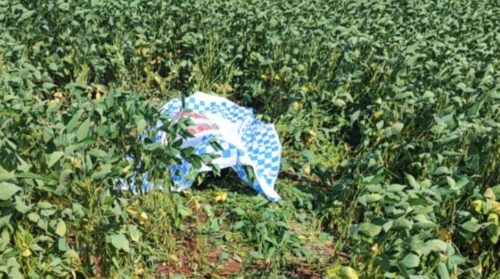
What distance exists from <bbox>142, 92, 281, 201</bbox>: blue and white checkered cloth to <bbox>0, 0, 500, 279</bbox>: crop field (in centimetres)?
11

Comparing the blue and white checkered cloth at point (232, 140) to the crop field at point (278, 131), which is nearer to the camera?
the crop field at point (278, 131)

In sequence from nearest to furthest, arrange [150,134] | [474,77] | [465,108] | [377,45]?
[150,134]
[465,108]
[474,77]
[377,45]

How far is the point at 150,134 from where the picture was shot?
307 centimetres

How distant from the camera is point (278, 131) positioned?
14.5 ft

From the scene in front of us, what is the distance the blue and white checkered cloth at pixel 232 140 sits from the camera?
3.79 meters

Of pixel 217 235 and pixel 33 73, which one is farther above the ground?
pixel 33 73

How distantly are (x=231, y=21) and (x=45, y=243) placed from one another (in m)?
2.90

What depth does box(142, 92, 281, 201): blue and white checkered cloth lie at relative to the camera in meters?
→ 3.79

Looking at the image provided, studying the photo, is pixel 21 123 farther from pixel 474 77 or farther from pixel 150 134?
pixel 474 77

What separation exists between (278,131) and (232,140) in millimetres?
559

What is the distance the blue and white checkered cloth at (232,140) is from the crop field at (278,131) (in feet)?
0.37

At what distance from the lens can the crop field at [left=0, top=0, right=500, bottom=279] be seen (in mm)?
2629

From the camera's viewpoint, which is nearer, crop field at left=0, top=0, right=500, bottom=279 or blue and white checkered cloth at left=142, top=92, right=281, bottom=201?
crop field at left=0, top=0, right=500, bottom=279

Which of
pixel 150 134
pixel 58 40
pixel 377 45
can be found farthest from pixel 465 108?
pixel 58 40
